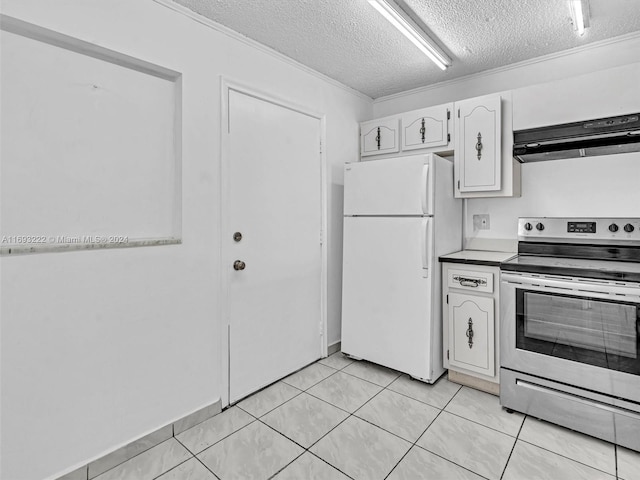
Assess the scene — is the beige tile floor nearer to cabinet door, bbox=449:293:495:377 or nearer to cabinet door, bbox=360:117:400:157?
cabinet door, bbox=449:293:495:377

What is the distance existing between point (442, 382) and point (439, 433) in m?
0.65

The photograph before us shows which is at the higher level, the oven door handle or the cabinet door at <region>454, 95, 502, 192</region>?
the cabinet door at <region>454, 95, 502, 192</region>

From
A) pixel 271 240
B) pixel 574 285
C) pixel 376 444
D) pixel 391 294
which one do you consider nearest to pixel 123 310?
pixel 271 240

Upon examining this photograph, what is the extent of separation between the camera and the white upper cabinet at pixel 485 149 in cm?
250

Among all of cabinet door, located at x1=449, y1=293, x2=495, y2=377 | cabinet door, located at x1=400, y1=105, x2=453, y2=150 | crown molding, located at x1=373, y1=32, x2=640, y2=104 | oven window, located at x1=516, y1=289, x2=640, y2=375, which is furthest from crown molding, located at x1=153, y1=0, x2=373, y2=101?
oven window, located at x1=516, y1=289, x2=640, y2=375

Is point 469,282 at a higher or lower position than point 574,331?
higher

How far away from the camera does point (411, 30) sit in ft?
6.86

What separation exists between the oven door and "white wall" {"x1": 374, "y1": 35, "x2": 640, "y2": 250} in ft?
Result: 2.58

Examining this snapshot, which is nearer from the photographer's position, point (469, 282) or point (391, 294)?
point (469, 282)

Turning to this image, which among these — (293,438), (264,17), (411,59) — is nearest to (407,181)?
(411,59)

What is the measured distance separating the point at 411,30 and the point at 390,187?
3.38 feet

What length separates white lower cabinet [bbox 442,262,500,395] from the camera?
7.73 feet

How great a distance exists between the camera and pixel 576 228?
2.43 meters

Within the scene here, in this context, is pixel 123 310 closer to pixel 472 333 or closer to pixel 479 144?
pixel 472 333
